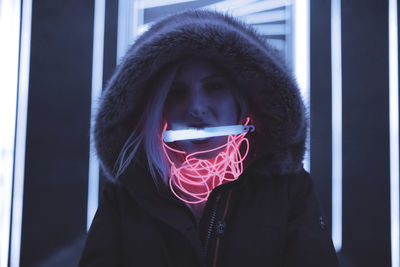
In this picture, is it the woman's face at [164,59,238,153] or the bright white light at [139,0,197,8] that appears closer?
the woman's face at [164,59,238,153]

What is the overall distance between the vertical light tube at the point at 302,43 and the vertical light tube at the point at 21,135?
1.01 meters

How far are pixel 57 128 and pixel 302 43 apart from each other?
97 centimetres

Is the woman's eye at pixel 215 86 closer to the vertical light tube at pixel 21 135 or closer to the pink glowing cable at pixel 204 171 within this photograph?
the pink glowing cable at pixel 204 171

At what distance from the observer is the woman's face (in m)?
0.56

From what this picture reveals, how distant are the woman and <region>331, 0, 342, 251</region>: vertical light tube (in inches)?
17.6

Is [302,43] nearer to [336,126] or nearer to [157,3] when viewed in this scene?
[336,126]

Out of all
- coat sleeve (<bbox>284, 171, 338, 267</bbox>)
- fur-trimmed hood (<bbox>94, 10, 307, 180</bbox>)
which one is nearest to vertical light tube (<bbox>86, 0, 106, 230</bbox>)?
fur-trimmed hood (<bbox>94, 10, 307, 180</bbox>)

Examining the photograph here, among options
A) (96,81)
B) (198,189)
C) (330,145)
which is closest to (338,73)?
(330,145)

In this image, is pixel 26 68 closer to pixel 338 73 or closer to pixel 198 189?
pixel 198 189

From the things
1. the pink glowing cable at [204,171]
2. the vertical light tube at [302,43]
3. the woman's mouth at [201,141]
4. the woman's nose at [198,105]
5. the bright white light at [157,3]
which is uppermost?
the bright white light at [157,3]

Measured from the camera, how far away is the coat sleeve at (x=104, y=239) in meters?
0.54

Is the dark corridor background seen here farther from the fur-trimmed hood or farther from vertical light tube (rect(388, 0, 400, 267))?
the fur-trimmed hood

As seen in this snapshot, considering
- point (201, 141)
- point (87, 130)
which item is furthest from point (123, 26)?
point (201, 141)

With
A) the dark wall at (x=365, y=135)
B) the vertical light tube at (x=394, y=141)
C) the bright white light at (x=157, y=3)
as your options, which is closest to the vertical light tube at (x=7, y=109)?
the bright white light at (x=157, y=3)
